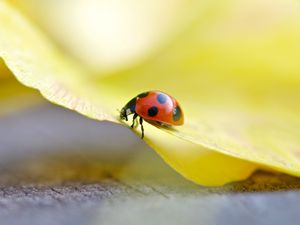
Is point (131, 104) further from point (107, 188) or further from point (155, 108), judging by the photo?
point (107, 188)

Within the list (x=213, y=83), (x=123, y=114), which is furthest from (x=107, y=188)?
(x=213, y=83)

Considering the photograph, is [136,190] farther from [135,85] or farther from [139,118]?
[135,85]

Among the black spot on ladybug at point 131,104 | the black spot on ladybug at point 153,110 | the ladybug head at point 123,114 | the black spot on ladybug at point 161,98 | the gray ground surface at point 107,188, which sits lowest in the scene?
the gray ground surface at point 107,188

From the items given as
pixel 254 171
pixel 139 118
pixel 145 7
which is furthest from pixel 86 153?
pixel 145 7

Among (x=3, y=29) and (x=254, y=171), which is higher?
(x=3, y=29)

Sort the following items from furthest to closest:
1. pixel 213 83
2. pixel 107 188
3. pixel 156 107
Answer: pixel 213 83
pixel 156 107
pixel 107 188

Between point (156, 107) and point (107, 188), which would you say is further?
point (156, 107)
